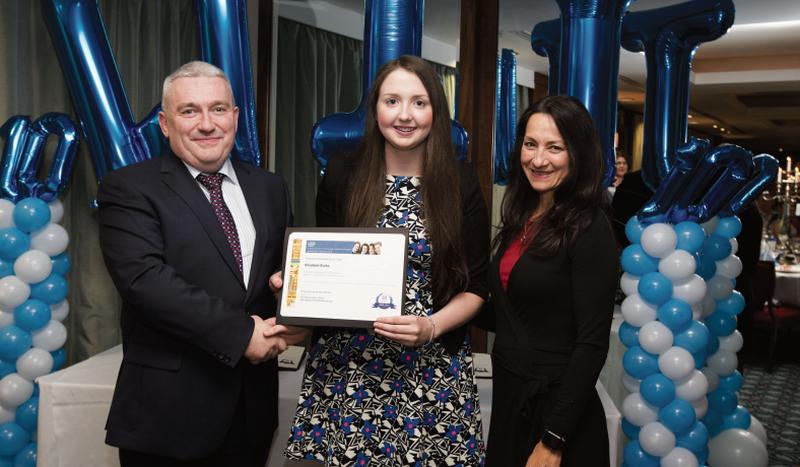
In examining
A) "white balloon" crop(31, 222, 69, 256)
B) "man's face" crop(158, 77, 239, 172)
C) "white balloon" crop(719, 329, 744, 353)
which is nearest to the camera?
"man's face" crop(158, 77, 239, 172)

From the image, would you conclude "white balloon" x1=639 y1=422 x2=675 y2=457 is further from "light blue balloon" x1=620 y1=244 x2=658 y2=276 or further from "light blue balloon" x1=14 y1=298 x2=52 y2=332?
"light blue balloon" x1=14 y1=298 x2=52 y2=332

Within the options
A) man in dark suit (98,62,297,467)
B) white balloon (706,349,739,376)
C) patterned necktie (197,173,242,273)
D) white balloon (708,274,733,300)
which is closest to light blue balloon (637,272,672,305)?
white balloon (708,274,733,300)

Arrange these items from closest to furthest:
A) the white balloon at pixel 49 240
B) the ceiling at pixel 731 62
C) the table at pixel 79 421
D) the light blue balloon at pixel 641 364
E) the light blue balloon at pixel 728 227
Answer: the table at pixel 79 421
the light blue balloon at pixel 641 364
the white balloon at pixel 49 240
the light blue balloon at pixel 728 227
the ceiling at pixel 731 62

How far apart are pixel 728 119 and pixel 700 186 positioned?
38.5ft

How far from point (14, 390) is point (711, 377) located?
2834 millimetres

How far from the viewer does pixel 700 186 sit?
272 centimetres

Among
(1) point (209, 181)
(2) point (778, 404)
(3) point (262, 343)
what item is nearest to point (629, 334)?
(3) point (262, 343)

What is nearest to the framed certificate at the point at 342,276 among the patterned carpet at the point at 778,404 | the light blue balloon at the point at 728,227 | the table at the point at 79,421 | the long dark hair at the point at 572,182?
the long dark hair at the point at 572,182

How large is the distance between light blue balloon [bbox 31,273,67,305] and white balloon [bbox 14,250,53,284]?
0.15 feet

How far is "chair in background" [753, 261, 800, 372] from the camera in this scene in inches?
227

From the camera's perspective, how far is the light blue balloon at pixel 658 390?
2643 mm

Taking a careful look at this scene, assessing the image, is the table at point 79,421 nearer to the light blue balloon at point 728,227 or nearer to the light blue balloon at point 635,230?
the light blue balloon at point 635,230

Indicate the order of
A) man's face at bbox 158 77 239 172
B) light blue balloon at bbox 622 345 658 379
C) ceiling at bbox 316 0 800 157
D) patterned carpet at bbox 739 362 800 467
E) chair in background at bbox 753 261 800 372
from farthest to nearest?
chair in background at bbox 753 261 800 372 → ceiling at bbox 316 0 800 157 → patterned carpet at bbox 739 362 800 467 → light blue balloon at bbox 622 345 658 379 → man's face at bbox 158 77 239 172

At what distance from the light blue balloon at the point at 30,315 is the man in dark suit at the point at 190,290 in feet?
3.93
